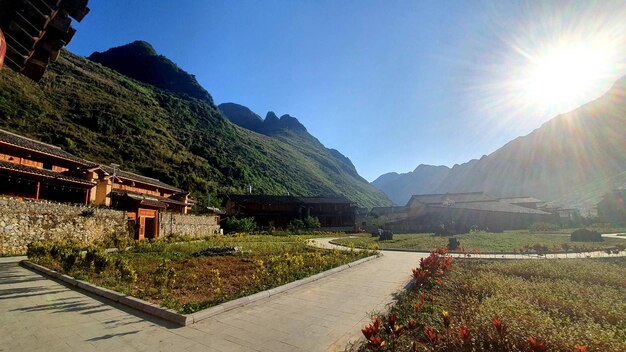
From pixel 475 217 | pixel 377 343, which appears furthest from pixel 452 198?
pixel 377 343

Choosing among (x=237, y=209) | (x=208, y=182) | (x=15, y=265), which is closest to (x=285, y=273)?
(x=15, y=265)

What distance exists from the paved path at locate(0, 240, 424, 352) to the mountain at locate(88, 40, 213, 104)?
142m

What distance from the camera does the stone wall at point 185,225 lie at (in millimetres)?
28109

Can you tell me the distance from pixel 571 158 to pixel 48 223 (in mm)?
160776

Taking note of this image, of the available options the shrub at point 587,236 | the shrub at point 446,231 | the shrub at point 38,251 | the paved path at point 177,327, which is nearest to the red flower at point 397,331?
the paved path at point 177,327

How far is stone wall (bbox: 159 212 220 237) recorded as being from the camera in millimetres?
28109

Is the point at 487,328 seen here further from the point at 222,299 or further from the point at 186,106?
the point at 186,106

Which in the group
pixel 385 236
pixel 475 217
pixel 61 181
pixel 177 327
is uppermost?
pixel 61 181

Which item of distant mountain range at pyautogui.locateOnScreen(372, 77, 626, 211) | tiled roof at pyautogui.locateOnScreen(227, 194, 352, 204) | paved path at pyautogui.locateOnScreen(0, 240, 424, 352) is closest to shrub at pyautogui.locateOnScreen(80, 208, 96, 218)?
paved path at pyautogui.locateOnScreen(0, 240, 424, 352)

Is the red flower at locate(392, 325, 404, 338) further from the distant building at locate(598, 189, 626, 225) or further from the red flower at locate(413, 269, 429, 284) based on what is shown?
the distant building at locate(598, 189, 626, 225)

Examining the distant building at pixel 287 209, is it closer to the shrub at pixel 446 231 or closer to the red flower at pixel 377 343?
the shrub at pixel 446 231

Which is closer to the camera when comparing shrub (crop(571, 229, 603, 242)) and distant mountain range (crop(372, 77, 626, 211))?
shrub (crop(571, 229, 603, 242))

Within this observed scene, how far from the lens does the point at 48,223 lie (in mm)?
18578

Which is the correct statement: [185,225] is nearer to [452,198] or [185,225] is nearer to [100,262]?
[100,262]
